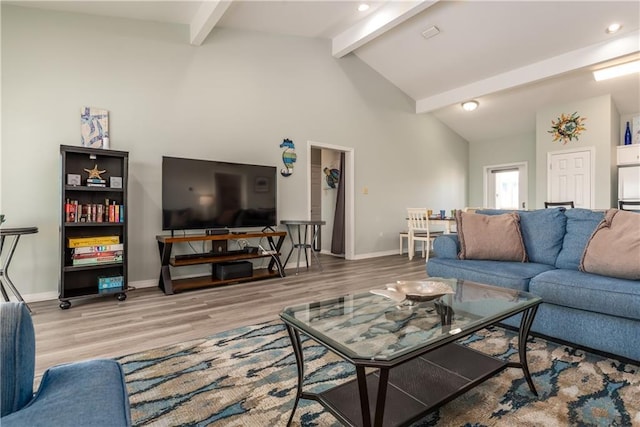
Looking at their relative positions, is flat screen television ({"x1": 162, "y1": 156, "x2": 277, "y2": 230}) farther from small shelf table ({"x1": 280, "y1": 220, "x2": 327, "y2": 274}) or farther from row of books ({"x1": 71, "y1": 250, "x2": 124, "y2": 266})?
row of books ({"x1": 71, "y1": 250, "x2": 124, "y2": 266})

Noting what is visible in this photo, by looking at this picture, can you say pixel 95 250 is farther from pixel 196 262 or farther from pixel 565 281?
pixel 565 281

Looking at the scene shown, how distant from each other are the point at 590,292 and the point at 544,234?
2.65 feet

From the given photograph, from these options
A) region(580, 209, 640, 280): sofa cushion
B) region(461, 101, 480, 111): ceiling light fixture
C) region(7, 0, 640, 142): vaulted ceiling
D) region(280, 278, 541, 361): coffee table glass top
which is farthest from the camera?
region(461, 101, 480, 111): ceiling light fixture

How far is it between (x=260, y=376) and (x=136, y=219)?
8.76 ft

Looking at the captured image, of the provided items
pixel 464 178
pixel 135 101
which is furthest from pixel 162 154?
pixel 464 178

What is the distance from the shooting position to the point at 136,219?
364 cm

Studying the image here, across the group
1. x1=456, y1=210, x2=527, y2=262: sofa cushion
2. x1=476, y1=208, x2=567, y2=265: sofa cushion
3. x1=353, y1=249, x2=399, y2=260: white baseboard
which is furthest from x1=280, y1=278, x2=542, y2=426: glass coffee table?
x1=353, y1=249, x2=399, y2=260: white baseboard

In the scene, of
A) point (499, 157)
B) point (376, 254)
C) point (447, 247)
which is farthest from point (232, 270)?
point (499, 157)

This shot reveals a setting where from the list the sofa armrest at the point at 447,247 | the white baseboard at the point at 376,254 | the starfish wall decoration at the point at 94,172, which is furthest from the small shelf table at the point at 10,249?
the white baseboard at the point at 376,254

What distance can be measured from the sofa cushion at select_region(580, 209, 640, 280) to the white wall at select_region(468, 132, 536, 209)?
5.51 metres

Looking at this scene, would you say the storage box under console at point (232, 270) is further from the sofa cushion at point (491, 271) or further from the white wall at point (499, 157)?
the white wall at point (499, 157)

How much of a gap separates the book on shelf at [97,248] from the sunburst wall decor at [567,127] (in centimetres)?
718

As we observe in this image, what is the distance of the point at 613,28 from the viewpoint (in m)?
4.13

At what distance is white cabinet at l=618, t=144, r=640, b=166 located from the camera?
5.43m
